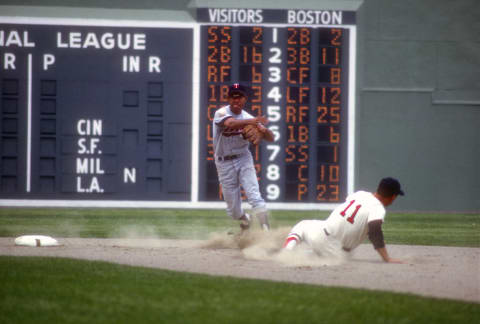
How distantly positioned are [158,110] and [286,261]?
778 centimetres

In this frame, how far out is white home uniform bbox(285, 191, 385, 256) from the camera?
261 inches

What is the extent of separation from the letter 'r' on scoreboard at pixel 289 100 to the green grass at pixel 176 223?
613 mm

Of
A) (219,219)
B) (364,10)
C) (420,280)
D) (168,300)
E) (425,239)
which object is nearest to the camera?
(168,300)

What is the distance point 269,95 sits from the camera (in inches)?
556

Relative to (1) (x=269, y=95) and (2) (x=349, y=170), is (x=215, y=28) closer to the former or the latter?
(1) (x=269, y=95)

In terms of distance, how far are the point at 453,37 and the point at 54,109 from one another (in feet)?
25.9

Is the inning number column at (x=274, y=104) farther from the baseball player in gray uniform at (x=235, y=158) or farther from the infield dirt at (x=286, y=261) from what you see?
the baseball player in gray uniform at (x=235, y=158)

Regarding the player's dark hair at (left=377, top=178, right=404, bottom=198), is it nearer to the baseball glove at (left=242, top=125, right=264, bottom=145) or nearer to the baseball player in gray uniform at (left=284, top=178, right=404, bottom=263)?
the baseball player in gray uniform at (left=284, top=178, right=404, bottom=263)

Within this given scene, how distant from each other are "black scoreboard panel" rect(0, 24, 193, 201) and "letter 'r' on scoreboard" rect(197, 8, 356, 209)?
0.59m

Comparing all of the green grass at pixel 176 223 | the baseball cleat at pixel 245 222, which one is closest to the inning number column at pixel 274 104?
the green grass at pixel 176 223

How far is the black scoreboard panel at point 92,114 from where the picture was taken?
14055 mm

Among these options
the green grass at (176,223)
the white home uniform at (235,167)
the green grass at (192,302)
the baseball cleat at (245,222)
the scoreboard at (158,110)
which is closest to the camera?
the green grass at (192,302)

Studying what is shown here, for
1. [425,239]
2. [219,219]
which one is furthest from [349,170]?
[425,239]

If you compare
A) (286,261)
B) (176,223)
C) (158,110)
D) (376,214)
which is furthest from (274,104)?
(376,214)
